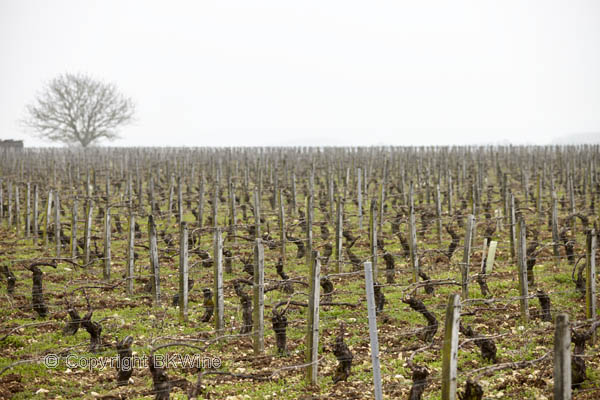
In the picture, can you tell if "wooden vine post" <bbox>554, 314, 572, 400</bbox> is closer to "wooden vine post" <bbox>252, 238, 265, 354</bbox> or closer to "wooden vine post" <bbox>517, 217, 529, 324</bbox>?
"wooden vine post" <bbox>252, 238, 265, 354</bbox>

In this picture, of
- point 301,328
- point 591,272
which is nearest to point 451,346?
point 591,272

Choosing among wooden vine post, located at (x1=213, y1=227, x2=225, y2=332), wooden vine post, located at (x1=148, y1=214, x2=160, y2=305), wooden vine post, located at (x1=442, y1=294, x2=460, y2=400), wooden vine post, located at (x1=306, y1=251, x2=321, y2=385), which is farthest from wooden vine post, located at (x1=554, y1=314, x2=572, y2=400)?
wooden vine post, located at (x1=148, y1=214, x2=160, y2=305)

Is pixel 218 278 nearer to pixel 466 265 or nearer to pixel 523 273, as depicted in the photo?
pixel 466 265

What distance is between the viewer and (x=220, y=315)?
7301 mm

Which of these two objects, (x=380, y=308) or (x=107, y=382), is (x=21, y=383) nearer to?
(x=107, y=382)

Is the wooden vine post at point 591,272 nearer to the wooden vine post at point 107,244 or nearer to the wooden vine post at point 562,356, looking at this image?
the wooden vine post at point 562,356

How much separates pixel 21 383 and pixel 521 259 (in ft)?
21.8

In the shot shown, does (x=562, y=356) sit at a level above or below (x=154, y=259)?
above

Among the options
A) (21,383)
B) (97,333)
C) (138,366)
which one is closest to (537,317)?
(138,366)

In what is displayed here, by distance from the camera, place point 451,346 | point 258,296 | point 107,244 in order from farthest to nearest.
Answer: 1. point 107,244
2. point 258,296
3. point 451,346
